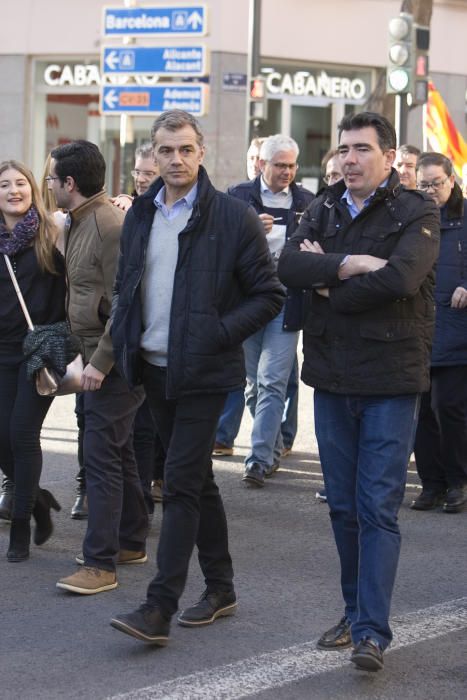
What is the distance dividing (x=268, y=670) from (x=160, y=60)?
1655 cm

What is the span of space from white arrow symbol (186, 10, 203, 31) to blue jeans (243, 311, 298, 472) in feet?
40.1

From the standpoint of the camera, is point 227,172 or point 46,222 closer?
point 46,222

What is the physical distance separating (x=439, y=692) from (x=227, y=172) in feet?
61.1

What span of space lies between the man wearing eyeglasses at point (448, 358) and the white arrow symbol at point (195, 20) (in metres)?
12.9

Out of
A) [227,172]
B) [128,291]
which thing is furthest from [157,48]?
[128,291]

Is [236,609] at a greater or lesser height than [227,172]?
lesser

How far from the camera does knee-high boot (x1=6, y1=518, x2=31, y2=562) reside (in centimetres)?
677

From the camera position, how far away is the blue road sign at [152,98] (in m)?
20.6

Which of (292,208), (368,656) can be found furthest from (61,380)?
(292,208)

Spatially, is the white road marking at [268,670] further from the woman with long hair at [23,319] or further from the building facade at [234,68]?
the building facade at [234,68]

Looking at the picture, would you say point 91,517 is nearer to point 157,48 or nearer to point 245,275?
point 245,275

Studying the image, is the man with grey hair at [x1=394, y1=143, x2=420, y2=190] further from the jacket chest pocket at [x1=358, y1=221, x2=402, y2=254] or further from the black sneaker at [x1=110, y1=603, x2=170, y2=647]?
the black sneaker at [x1=110, y1=603, x2=170, y2=647]

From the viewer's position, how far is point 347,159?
5.23m

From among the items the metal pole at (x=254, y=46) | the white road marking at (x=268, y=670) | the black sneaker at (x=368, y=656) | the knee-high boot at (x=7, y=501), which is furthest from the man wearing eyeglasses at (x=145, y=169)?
the metal pole at (x=254, y=46)
